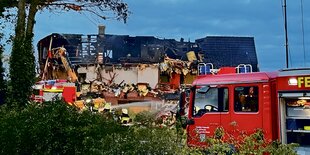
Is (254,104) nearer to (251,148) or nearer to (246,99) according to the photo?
(246,99)

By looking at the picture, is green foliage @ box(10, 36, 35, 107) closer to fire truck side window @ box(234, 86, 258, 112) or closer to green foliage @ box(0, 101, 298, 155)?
green foliage @ box(0, 101, 298, 155)

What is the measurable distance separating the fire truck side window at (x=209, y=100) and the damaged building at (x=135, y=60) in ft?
62.3

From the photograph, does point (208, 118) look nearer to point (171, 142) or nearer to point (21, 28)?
point (171, 142)

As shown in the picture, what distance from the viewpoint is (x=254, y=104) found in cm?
1116

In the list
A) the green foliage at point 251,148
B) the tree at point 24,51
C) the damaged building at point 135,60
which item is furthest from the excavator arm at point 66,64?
the green foliage at point 251,148

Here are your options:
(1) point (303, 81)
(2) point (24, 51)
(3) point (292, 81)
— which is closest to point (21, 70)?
(2) point (24, 51)

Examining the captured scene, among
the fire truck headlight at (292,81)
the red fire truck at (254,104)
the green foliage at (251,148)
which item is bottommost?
the green foliage at (251,148)

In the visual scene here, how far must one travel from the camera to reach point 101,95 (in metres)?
32.3

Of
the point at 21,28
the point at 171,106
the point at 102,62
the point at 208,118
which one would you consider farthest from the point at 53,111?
the point at 102,62

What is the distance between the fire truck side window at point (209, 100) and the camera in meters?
11.7

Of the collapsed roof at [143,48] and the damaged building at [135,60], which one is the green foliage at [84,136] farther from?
the collapsed roof at [143,48]

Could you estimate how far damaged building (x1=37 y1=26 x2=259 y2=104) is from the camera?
3381cm

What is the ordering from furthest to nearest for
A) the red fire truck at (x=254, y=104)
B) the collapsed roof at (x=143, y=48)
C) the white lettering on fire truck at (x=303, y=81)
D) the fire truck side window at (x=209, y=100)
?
1. the collapsed roof at (x=143, y=48)
2. the fire truck side window at (x=209, y=100)
3. the red fire truck at (x=254, y=104)
4. the white lettering on fire truck at (x=303, y=81)

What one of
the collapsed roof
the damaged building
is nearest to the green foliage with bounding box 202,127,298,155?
the damaged building
